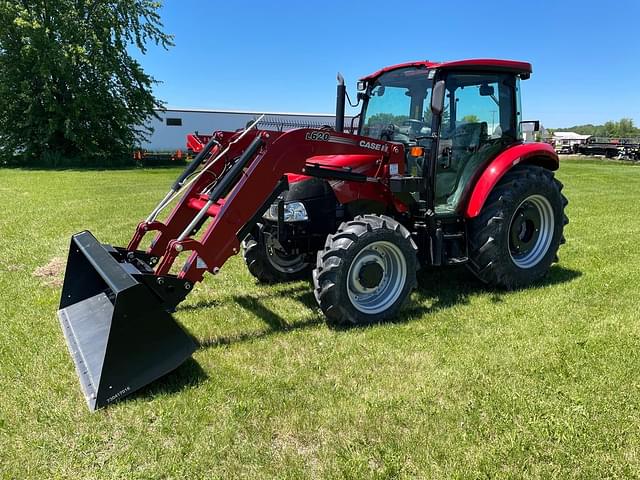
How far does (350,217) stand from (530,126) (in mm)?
2521

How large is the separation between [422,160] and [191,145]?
2.58 metres

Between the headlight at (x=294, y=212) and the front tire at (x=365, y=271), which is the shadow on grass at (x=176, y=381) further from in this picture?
the headlight at (x=294, y=212)

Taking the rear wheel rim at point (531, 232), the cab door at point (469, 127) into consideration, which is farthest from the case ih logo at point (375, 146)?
the rear wheel rim at point (531, 232)

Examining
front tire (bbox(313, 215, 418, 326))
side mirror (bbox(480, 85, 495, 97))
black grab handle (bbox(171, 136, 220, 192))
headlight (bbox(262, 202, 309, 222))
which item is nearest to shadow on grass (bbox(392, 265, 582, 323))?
front tire (bbox(313, 215, 418, 326))

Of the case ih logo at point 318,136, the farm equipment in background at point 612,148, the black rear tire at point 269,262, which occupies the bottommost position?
→ the black rear tire at point 269,262

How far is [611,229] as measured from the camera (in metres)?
9.18

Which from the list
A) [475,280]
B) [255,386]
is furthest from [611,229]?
[255,386]

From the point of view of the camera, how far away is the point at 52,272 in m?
6.54

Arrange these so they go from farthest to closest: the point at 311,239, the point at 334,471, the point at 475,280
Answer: the point at 475,280 → the point at 311,239 → the point at 334,471

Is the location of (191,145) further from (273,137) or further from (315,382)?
(315,382)

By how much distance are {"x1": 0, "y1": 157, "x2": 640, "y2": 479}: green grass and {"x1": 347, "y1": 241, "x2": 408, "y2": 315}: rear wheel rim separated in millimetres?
282

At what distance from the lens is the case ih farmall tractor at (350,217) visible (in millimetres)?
3885

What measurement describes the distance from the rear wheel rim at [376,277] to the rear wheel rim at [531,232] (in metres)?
1.69

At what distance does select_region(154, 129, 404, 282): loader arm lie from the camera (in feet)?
13.5
